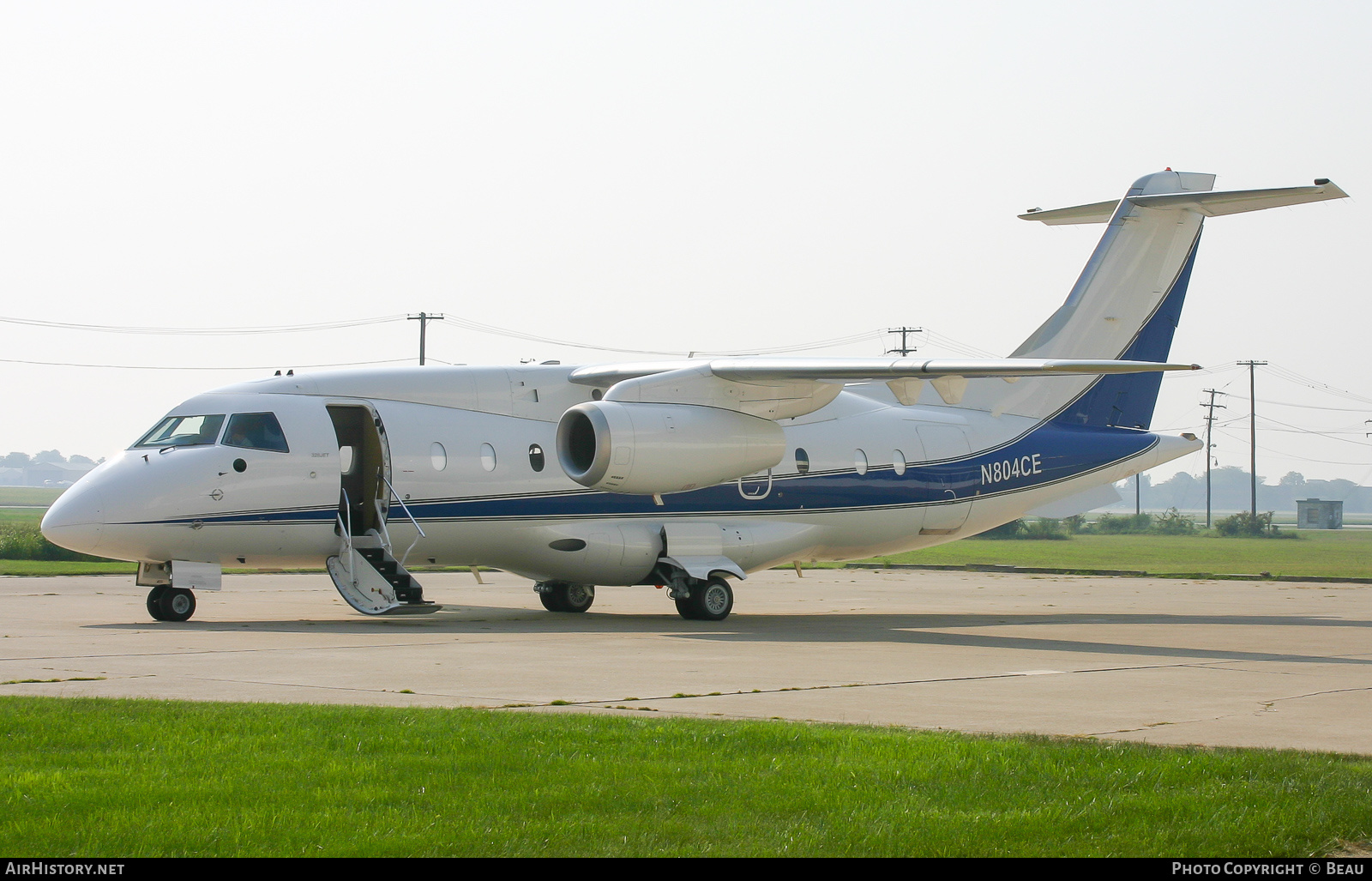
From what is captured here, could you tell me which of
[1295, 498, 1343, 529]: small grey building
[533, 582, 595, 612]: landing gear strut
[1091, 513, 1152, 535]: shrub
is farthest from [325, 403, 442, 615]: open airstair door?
[1295, 498, 1343, 529]: small grey building

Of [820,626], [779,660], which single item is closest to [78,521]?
[779,660]

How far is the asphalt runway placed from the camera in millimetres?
10047

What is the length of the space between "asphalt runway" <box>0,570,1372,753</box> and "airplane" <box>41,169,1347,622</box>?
37.0 inches

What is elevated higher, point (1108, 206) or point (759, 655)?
point (1108, 206)

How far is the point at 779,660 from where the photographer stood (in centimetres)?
1361

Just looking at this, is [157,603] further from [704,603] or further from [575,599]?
[704,603]

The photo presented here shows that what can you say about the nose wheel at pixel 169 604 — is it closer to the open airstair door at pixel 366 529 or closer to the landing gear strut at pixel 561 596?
the open airstair door at pixel 366 529

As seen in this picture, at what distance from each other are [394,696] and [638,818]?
4667 mm

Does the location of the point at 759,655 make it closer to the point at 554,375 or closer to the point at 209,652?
the point at 209,652

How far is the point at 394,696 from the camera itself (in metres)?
10.5

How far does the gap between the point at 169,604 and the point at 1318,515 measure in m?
115

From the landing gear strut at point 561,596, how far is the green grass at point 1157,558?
821 inches

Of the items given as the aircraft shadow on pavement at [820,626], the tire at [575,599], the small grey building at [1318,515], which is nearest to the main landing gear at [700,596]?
the aircraft shadow on pavement at [820,626]
